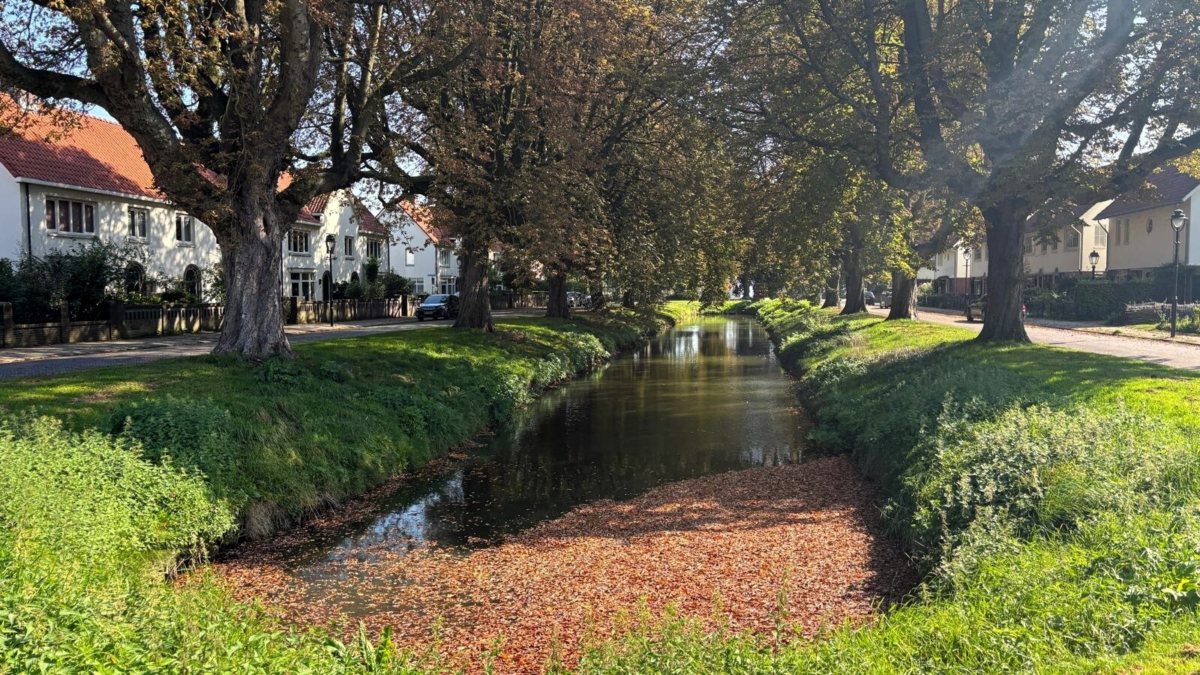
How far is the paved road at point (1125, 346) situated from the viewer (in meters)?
20.4

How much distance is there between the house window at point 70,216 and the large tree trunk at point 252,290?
2156 cm

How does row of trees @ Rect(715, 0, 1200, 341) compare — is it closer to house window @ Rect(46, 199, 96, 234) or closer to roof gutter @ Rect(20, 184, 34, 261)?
roof gutter @ Rect(20, 184, 34, 261)

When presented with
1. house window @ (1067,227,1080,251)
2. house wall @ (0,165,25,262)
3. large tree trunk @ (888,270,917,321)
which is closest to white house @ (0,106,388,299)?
house wall @ (0,165,25,262)

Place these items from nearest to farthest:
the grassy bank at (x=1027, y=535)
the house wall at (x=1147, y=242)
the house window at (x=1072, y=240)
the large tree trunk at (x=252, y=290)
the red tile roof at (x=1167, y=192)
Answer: the grassy bank at (x=1027, y=535) → the large tree trunk at (x=252, y=290) → the red tile roof at (x=1167, y=192) → the house wall at (x=1147, y=242) → the house window at (x=1072, y=240)

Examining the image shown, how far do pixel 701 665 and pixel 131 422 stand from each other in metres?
8.05

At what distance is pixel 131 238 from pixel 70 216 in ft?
9.74

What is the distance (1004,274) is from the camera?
2067 centimetres

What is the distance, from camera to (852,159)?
2059 cm

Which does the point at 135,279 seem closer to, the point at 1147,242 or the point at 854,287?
the point at 854,287

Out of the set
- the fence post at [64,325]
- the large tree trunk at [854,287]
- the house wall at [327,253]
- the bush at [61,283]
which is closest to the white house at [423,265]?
the house wall at [327,253]

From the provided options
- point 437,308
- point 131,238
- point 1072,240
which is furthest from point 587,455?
point 1072,240

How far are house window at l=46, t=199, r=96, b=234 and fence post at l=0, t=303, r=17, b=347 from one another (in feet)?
29.8

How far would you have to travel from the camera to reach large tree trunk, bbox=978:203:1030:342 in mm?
20250

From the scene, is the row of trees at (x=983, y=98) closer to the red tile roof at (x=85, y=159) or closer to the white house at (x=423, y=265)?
the red tile roof at (x=85, y=159)
